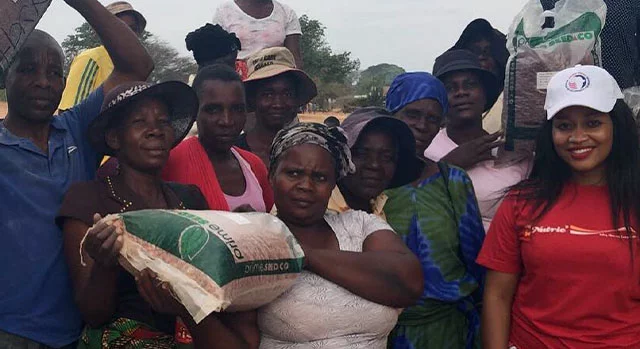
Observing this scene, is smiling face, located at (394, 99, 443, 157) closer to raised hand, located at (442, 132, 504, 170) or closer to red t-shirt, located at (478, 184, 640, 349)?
raised hand, located at (442, 132, 504, 170)

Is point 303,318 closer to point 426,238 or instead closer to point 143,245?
point 143,245

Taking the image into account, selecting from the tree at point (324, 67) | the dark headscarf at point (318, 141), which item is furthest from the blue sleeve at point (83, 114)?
the tree at point (324, 67)

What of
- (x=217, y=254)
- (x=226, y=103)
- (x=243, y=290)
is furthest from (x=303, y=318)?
(x=226, y=103)

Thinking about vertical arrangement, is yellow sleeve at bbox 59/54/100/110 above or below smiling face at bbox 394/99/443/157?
above

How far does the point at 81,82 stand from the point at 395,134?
2.32 m

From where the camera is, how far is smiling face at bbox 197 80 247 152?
3283mm

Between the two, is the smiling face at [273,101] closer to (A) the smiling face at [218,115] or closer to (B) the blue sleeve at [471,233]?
(A) the smiling face at [218,115]

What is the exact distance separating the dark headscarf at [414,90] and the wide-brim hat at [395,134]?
405 mm

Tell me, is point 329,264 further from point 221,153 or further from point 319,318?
point 221,153

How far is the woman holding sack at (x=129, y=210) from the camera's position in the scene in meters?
2.04

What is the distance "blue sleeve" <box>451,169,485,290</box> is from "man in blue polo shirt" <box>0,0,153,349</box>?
1595 millimetres

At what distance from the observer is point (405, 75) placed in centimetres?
357

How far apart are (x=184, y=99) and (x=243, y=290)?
1128 millimetres

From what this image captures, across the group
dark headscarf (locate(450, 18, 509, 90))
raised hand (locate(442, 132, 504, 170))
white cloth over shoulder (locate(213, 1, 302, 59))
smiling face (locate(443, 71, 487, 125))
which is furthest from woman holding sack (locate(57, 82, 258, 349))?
dark headscarf (locate(450, 18, 509, 90))
